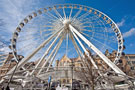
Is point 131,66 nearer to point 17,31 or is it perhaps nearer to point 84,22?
point 84,22

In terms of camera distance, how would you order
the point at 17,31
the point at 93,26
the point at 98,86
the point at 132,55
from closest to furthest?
the point at 98,86 < the point at 17,31 < the point at 93,26 < the point at 132,55

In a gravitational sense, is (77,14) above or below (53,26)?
above

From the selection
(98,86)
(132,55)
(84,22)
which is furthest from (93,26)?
(132,55)

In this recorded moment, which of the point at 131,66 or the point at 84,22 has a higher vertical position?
the point at 84,22

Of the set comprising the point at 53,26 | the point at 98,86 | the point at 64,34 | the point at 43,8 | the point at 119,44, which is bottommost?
the point at 98,86

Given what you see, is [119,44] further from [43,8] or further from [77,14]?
[43,8]

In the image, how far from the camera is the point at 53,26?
855 inches

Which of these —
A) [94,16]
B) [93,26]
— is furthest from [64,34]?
[94,16]

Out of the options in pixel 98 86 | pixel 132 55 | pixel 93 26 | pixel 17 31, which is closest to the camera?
pixel 98 86

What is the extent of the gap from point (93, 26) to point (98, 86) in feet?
41.8

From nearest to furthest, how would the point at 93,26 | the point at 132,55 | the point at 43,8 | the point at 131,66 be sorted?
the point at 93,26, the point at 43,8, the point at 131,66, the point at 132,55

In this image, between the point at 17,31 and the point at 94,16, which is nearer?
the point at 17,31

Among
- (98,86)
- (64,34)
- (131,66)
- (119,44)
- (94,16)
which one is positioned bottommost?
(98,86)

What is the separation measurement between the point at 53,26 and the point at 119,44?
15707mm
